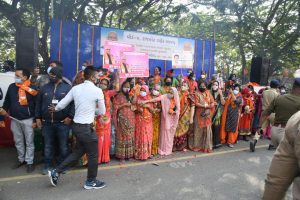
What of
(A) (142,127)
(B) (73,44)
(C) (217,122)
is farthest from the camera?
(B) (73,44)

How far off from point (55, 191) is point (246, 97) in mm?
5633

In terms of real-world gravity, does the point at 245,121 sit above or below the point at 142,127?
below

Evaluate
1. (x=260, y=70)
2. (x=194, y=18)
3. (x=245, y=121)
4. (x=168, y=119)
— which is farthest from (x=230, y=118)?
(x=194, y=18)

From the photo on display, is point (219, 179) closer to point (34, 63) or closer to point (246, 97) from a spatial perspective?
point (246, 97)

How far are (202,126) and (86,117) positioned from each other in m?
3.22

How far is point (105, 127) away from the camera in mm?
5273

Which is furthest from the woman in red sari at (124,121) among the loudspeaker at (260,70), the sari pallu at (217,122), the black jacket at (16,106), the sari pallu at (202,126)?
the loudspeaker at (260,70)

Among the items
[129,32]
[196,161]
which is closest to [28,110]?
[196,161]

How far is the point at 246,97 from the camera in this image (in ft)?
26.5

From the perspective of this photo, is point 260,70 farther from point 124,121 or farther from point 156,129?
point 124,121

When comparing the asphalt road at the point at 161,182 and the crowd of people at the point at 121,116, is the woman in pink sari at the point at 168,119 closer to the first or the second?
the crowd of people at the point at 121,116

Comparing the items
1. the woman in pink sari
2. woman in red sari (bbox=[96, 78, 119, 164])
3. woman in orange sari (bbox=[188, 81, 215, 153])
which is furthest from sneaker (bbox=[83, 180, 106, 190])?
woman in orange sari (bbox=[188, 81, 215, 153])

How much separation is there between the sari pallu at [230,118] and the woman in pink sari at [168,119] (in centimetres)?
165

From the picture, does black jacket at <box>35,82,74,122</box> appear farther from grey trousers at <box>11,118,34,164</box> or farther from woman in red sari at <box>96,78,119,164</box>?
woman in red sari at <box>96,78,119,164</box>
